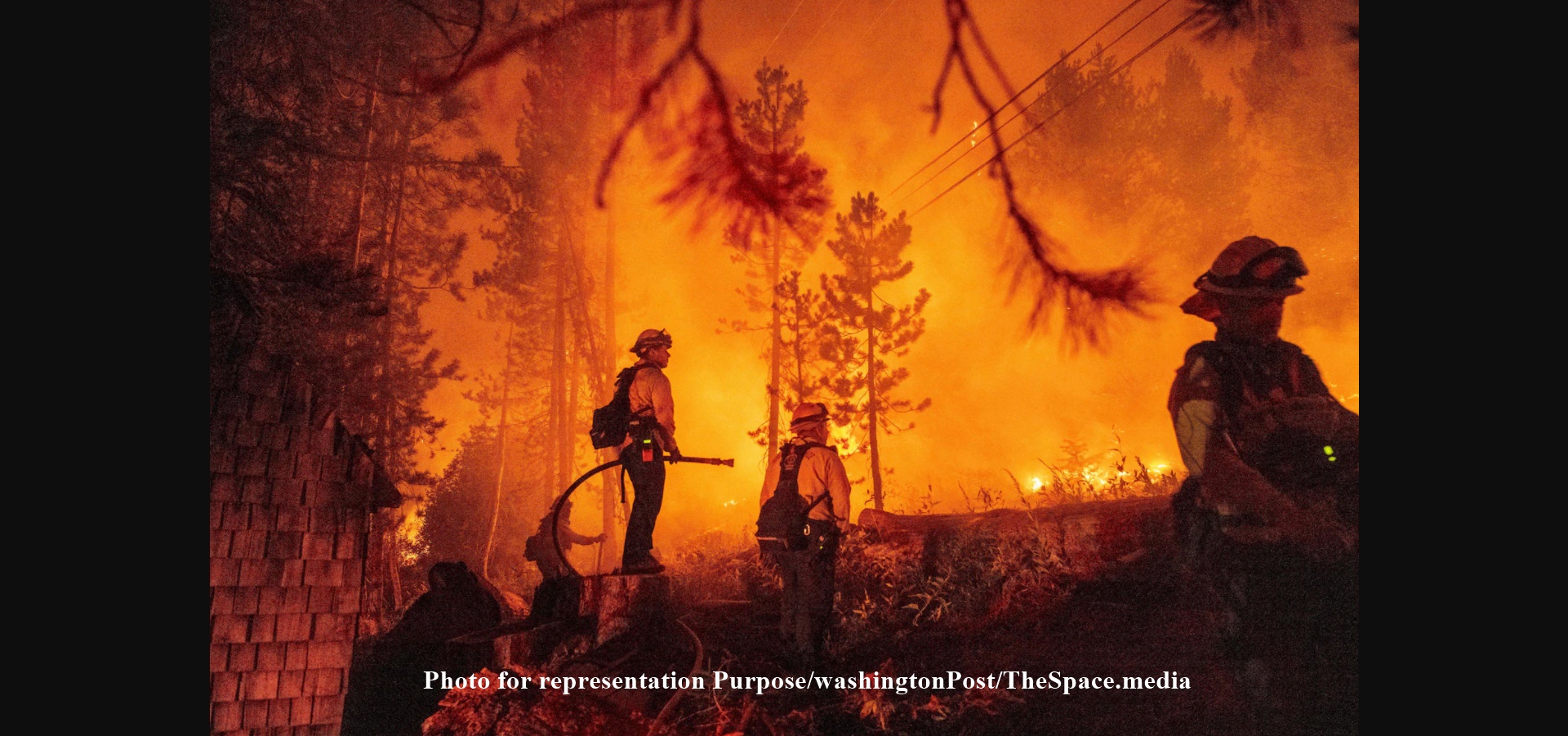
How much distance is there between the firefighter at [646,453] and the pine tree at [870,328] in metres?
3.40

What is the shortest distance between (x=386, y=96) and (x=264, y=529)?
577cm

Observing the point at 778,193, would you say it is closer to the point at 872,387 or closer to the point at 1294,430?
the point at 872,387

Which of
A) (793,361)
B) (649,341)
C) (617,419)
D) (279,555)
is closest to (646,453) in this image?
(617,419)

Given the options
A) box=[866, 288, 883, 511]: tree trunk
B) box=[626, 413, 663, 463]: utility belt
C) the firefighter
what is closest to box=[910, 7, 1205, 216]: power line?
box=[866, 288, 883, 511]: tree trunk

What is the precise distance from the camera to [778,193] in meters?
7.46

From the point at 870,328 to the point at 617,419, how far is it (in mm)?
4420

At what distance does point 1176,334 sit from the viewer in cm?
744

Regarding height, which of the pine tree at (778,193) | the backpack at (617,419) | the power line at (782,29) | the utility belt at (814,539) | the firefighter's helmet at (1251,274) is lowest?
the utility belt at (814,539)

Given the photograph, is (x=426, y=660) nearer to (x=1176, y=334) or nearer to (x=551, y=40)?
(x=551, y=40)

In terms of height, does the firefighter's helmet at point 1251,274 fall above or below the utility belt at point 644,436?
above

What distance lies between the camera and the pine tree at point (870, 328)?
8703 mm

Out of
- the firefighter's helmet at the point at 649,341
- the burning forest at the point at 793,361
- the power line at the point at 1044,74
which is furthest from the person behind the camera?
the power line at the point at 1044,74

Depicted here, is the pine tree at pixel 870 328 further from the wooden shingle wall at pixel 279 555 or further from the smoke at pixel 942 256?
the wooden shingle wall at pixel 279 555

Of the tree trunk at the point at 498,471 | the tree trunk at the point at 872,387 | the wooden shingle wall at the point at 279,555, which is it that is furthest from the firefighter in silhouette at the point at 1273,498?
the tree trunk at the point at 498,471
